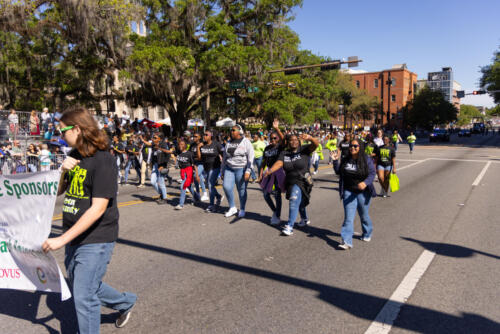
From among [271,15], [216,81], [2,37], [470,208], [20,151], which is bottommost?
[470,208]

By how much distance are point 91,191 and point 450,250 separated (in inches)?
203

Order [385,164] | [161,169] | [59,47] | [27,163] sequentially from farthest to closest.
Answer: [59,47] < [27,163] < [385,164] < [161,169]

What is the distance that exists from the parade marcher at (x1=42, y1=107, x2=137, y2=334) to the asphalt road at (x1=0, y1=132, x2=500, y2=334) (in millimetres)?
840

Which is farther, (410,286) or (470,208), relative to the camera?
(470,208)

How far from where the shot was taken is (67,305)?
3848 millimetres

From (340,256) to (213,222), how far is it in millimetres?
2796

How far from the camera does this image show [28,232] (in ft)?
9.32

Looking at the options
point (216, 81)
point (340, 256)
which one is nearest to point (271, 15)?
point (216, 81)

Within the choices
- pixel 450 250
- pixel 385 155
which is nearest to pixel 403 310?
pixel 450 250

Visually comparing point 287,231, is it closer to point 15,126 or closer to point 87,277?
point 87,277

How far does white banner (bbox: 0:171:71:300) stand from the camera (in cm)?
278

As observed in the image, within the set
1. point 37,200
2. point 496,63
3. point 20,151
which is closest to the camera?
point 37,200

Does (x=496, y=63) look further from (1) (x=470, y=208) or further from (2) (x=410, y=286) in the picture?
(2) (x=410, y=286)

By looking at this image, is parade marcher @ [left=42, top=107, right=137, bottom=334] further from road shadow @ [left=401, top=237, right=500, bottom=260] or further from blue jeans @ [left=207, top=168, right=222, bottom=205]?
blue jeans @ [left=207, top=168, right=222, bottom=205]
